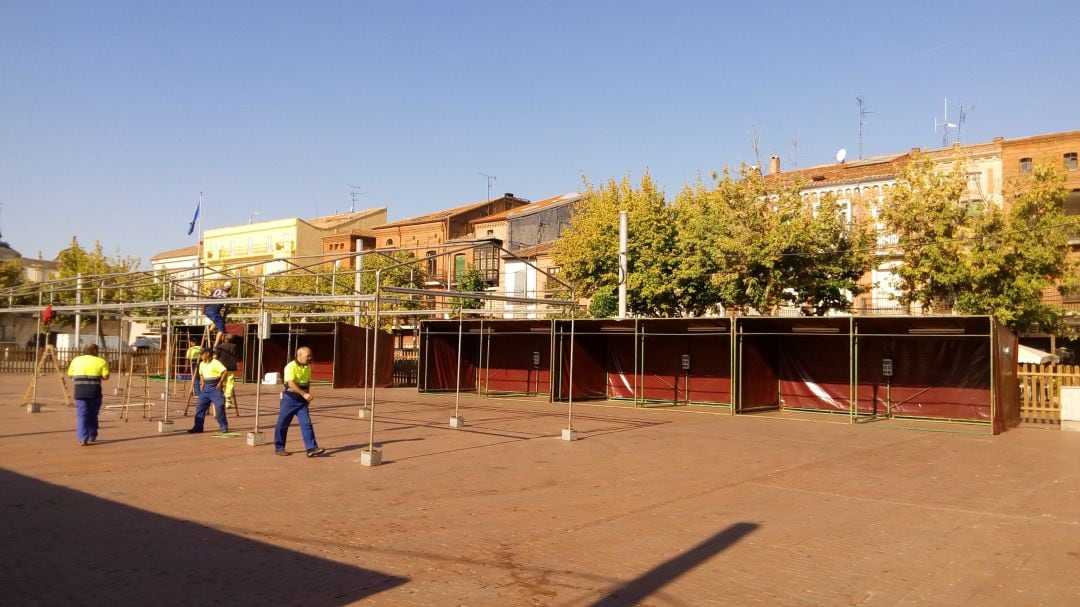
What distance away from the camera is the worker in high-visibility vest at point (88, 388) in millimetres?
13109

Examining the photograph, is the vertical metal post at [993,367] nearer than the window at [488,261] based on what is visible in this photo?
Yes

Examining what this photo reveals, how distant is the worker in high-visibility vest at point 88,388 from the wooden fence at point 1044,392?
19951mm

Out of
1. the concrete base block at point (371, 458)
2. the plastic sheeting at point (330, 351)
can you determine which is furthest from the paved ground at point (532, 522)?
the plastic sheeting at point (330, 351)

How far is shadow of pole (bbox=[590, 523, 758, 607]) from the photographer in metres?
6.08

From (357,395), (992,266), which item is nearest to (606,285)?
(357,395)

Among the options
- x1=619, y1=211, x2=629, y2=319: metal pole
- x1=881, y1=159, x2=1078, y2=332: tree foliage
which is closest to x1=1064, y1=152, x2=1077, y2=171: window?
x1=881, y1=159, x2=1078, y2=332: tree foliage

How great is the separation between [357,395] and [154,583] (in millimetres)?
22211

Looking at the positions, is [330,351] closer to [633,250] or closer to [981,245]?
[633,250]

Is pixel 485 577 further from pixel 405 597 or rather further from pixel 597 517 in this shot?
pixel 597 517

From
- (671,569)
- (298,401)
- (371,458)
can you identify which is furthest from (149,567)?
(298,401)

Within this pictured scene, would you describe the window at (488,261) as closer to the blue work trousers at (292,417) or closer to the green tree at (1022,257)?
the green tree at (1022,257)

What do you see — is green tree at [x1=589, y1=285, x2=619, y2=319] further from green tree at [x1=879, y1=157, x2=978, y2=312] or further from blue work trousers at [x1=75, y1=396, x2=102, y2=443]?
blue work trousers at [x1=75, y1=396, x2=102, y2=443]

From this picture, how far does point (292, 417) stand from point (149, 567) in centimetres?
609

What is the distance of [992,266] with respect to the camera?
1055 inches
